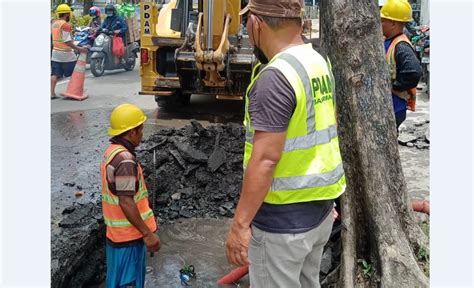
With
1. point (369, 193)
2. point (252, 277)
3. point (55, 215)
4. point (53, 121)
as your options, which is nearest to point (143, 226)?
point (252, 277)

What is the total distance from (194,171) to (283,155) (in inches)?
152

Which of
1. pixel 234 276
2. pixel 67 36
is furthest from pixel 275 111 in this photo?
pixel 67 36

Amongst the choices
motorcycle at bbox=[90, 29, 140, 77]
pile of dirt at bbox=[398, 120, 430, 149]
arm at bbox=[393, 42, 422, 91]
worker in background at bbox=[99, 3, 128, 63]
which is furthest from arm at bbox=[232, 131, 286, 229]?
worker in background at bbox=[99, 3, 128, 63]

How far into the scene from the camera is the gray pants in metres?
2.56

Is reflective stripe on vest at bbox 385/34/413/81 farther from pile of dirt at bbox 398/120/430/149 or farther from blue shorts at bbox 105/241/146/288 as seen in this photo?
pile of dirt at bbox 398/120/430/149

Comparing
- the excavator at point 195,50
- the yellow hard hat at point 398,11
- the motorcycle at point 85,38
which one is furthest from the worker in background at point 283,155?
the motorcycle at point 85,38

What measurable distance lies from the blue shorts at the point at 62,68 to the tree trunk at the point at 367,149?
28.1ft

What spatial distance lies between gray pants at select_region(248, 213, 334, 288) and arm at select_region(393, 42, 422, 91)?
2.31 metres

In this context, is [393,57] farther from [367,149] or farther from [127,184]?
[127,184]

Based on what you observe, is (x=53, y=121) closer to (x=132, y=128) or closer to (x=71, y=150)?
(x=71, y=150)

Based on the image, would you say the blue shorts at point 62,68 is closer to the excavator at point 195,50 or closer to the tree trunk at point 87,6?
the excavator at point 195,50

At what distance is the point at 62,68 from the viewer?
1138cm

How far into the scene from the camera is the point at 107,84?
43.5 ft

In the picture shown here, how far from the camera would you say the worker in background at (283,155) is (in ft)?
7.84
